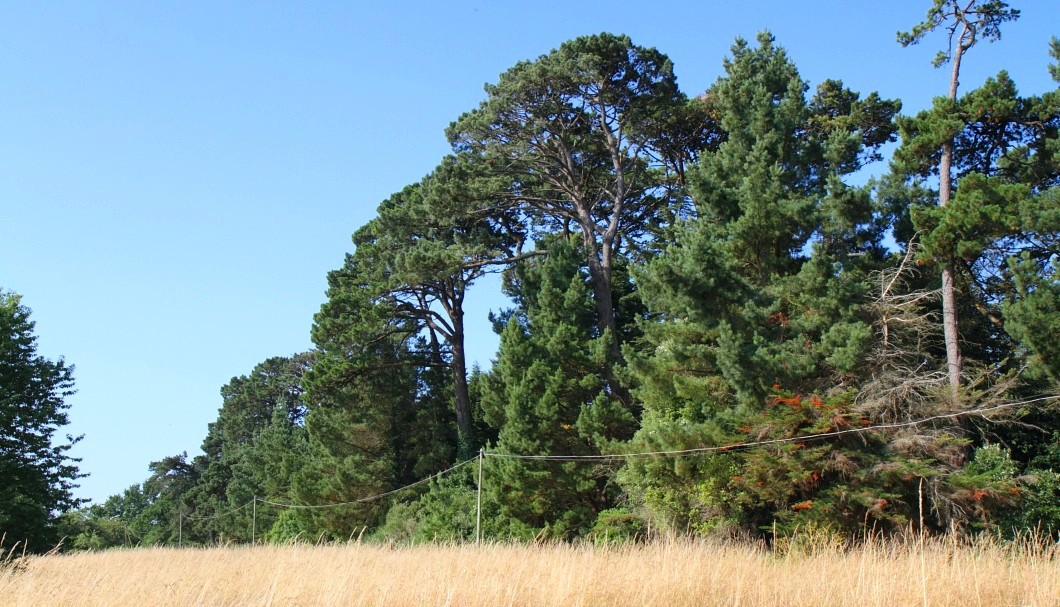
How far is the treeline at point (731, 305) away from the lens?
733 inches

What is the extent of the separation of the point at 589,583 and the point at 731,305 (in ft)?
48.9

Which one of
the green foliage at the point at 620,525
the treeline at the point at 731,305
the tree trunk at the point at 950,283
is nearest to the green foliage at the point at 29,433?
the treeline at the point at 731,305

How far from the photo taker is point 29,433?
33.5 meters

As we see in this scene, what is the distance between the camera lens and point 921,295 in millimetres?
20672

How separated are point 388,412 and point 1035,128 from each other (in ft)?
87.3

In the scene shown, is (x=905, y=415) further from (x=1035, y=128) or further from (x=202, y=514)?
(x=202, y=514)

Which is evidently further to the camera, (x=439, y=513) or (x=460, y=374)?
(x=460, y=374)

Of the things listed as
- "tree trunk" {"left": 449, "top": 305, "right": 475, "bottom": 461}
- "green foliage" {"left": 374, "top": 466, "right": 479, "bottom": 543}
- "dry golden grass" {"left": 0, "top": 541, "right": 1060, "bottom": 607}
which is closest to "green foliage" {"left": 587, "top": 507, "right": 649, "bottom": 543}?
"green foliage" {"left": 374, "top": 466, "right": 479, "bottom": 543}

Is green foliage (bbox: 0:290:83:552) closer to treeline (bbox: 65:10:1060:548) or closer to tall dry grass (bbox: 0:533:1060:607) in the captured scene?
treeline (bbox: 65:10:1060:548)

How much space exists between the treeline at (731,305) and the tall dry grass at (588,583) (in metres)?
2.42

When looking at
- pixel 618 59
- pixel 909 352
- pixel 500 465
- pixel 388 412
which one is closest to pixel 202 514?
pixel 388 412

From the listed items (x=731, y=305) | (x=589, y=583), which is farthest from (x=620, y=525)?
(x=589, y=583)

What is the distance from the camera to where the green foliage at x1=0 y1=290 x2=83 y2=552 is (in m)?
31.3

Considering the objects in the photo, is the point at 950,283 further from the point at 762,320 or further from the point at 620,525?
the point at 620,525
